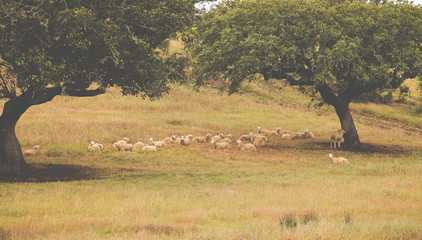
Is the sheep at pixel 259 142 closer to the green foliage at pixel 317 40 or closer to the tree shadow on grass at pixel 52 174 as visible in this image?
the green foliage at pixel 317 40

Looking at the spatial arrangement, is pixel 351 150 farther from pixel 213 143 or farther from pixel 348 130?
pixel 213 143

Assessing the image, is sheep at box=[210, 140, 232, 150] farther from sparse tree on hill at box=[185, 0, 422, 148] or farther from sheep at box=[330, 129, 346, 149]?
sheep at box=[330, 129, 346, 149]

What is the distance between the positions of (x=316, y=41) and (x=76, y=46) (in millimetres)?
14391

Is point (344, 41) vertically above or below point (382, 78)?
above

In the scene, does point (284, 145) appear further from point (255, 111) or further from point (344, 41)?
point (255, 111)

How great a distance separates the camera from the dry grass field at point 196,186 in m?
7.84

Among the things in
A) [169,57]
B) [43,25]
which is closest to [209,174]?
[169,57]

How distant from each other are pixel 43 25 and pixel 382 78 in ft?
62.1

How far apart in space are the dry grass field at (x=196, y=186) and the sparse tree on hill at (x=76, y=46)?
A: 10.5 ft

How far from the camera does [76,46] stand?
46.6ft

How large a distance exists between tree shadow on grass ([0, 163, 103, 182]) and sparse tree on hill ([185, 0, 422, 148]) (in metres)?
10.5

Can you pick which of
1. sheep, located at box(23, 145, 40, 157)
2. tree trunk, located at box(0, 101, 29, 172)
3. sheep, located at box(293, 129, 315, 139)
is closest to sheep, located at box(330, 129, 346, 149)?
sheep, located at box(293, 129, 315, 139)

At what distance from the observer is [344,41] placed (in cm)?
2319

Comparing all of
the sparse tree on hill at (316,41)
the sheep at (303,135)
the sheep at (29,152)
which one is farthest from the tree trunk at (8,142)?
the sheep at (303,135)
